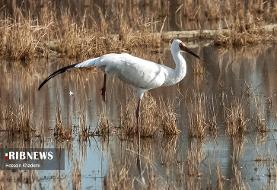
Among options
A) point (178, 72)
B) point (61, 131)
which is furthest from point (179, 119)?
point (61, 131)

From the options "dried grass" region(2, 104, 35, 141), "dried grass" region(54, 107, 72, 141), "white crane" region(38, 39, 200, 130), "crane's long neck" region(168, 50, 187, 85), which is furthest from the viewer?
"crane's long neck" region(168, 50, 187, 85)

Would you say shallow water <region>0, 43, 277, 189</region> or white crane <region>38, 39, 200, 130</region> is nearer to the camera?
shallow water <region>0, 43, 277, 189</region>

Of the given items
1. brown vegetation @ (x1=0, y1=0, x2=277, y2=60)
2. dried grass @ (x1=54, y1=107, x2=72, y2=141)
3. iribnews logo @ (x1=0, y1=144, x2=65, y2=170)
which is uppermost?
brown vegetation @ (x1=0, y1=0, x2=277, y2=60)

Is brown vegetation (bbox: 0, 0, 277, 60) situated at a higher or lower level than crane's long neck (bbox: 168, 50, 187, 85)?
higher

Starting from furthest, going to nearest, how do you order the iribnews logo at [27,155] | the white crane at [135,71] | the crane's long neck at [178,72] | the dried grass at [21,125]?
the crane's long neck at [178,72] < the white crane at [135,71] < the dried grass at [21,125] < the iribnews logo at [27,155]

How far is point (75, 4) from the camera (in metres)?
26.3

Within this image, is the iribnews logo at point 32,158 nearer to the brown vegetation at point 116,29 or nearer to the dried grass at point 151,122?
the dried grass at point 151,122

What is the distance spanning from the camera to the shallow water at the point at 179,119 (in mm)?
9508

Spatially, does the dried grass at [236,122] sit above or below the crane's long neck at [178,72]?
below

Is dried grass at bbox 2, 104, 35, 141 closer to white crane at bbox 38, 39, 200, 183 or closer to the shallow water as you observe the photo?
the shallow water

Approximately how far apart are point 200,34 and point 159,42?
1.66 meters

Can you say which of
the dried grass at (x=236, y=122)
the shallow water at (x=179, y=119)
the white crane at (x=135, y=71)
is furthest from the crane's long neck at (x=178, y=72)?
the dried grass at (x=236, y=122)

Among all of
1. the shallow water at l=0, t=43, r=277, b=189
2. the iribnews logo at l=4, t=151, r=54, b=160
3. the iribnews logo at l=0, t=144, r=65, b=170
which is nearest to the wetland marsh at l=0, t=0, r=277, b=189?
the shallow water at l=0, t=43, r=277, b=189

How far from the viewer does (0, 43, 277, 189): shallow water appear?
9508mm
